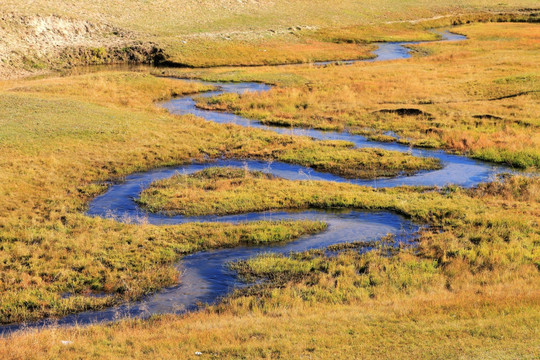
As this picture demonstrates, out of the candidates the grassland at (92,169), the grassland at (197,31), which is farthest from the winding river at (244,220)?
the grassland at (197,31)

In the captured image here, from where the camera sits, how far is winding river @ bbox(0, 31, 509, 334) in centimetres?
1669

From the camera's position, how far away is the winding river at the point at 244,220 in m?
16.7

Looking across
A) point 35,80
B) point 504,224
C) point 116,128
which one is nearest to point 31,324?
point 504,224

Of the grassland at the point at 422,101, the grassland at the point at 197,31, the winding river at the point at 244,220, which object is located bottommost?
the winding river at the point at 244,220

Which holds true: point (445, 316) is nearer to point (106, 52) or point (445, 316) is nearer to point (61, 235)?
point (61, 235)

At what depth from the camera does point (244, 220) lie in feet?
77.4

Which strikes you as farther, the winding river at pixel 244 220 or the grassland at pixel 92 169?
the grassland at pixel 92 169

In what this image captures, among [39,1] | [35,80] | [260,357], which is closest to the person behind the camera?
[260,357]

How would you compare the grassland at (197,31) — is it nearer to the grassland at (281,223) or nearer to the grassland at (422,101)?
the grassland at (422,101)

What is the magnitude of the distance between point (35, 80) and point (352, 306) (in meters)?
46.2

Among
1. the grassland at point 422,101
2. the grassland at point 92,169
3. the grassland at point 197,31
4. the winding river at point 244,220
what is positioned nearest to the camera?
the winding river at point 244,220

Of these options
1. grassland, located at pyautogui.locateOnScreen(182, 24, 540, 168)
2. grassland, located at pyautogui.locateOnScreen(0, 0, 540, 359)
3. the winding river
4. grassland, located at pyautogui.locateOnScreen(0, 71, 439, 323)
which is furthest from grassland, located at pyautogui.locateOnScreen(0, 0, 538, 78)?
the winding river

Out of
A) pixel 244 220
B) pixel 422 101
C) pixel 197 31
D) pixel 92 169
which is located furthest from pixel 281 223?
pixel 197 31

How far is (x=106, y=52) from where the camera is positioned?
6688cm
